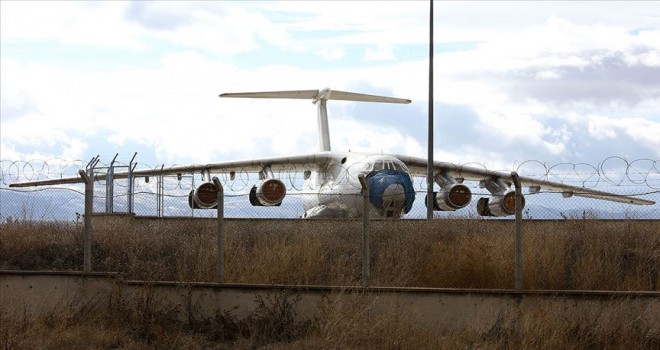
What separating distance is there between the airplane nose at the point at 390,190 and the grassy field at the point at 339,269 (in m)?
7.73

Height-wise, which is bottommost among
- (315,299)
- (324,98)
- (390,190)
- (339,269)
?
(315,299)

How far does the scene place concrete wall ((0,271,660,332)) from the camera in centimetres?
1064

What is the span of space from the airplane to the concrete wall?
40.4 ft

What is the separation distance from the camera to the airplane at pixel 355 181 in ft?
83.8

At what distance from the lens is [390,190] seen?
24625mm

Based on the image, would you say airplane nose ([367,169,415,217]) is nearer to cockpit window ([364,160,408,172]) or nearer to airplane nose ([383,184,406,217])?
airplane nose ([383,184,406,217])

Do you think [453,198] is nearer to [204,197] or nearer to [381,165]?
[381,165]

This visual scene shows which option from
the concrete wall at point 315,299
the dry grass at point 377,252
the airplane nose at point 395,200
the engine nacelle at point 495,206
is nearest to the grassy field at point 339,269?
the dry grass at point 377,252

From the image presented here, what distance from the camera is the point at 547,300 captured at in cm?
1064

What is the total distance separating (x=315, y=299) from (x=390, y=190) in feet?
44.5

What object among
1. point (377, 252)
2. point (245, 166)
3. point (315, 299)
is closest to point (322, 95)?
point (245, 166)

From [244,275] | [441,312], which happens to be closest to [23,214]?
[244,275]

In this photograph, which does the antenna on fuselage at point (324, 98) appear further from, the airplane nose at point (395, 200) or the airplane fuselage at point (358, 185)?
the airplane nose at point (395, 200)

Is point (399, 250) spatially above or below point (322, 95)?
below
